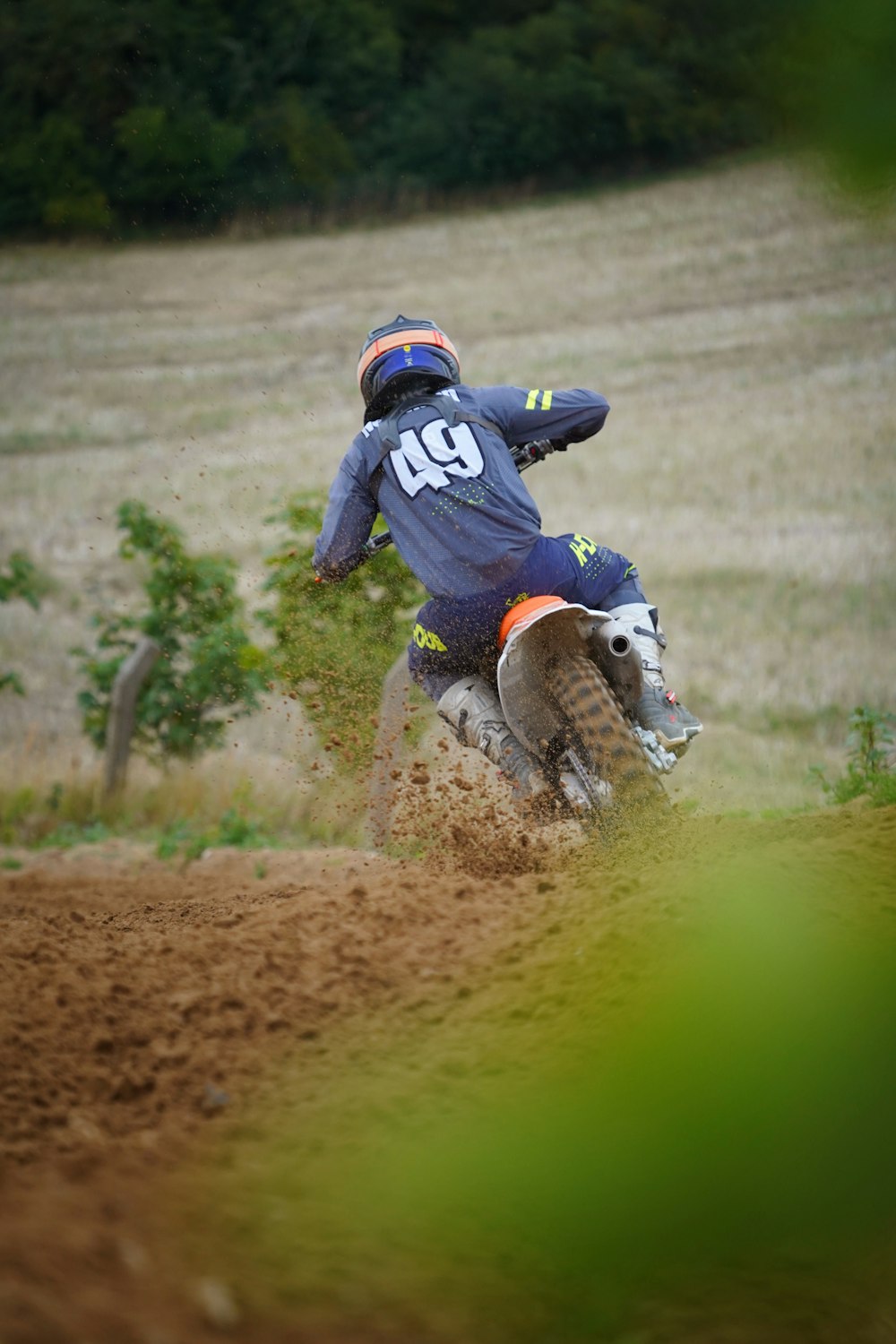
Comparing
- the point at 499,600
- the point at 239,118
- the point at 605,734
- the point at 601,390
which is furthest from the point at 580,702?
the point at 239,118

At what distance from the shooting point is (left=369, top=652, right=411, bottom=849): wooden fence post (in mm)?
5660

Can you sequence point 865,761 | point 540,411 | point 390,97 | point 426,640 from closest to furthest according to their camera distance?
point 426,640 < point 540,411 < point 865,761 < point 390,97

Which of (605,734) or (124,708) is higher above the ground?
(124,708)

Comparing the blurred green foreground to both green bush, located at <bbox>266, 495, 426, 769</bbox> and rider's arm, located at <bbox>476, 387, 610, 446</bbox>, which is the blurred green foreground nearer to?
rider's arm, located at <bbox>476, 387, 610, 446</bbox>

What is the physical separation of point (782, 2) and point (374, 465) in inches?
164

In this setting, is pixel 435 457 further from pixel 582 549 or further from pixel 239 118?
pixel 239 118

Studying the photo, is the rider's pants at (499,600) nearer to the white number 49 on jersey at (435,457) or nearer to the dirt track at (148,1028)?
the white number 49 on jersey at (435,457)

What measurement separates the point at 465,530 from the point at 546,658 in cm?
59

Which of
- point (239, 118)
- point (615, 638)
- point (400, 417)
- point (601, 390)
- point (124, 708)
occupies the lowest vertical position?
point (615, 638)

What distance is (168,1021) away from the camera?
121 inches

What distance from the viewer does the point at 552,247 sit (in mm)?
27859

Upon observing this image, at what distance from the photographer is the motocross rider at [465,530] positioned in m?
4.56

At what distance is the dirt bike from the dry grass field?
4.65ft

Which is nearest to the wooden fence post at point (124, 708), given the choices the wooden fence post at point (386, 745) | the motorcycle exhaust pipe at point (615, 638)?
the wooden fence post at point (386, 745)
